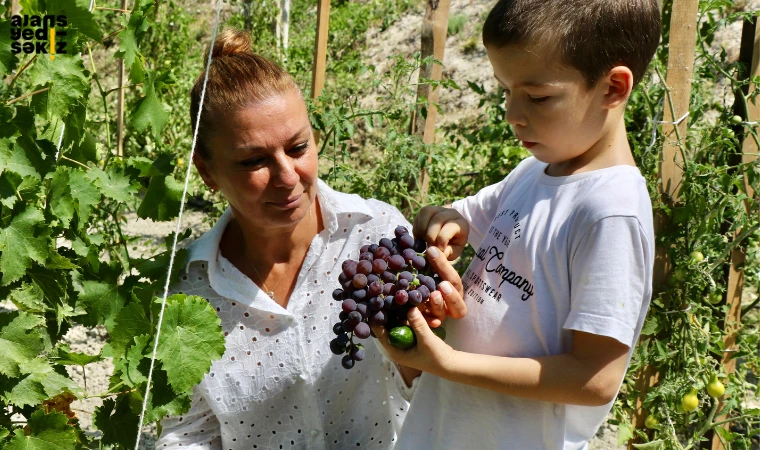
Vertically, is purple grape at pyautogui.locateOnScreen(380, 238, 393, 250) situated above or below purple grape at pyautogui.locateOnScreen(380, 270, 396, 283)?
above

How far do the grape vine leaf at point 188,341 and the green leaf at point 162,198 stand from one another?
36 cm

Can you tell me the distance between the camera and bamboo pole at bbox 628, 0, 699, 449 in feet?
8.43

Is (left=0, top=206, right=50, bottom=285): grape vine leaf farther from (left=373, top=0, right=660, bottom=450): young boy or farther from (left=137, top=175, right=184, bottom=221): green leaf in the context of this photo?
(left=373, top=0, right=660, bottom=450): young boy

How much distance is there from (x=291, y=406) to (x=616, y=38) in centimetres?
126

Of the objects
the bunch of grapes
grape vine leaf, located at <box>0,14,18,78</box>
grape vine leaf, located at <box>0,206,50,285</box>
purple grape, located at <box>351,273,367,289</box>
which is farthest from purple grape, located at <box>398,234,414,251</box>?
grape vine leaf, located at <box>0,14,18,78</box>

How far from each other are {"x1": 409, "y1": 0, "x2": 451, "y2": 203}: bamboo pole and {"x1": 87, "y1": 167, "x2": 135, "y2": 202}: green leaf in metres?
1.53

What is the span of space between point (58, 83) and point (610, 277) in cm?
108

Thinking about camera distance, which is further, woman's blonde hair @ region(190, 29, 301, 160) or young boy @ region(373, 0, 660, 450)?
woman's blonde hair @ region(190, 29, 301, 160)

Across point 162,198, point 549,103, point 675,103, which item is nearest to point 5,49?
point 162,198

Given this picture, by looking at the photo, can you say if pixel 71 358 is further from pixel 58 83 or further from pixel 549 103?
pixel 549 103

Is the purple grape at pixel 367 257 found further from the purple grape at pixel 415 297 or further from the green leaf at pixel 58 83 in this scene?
the green leaf at pixel 58 83

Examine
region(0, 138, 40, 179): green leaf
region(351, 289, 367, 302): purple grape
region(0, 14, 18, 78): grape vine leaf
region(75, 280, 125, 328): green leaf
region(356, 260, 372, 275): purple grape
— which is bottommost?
region(75, 280, 125, 328): green leaf

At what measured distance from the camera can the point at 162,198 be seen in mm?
1940

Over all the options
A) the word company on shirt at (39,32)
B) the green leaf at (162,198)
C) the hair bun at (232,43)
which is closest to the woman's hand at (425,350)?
the green leaf at (162,198)
